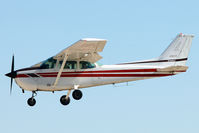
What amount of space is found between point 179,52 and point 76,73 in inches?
231

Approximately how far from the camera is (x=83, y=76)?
20000mm

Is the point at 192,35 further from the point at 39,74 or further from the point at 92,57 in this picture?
the point at 39,74

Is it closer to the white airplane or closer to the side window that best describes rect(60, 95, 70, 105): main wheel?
the white airplane

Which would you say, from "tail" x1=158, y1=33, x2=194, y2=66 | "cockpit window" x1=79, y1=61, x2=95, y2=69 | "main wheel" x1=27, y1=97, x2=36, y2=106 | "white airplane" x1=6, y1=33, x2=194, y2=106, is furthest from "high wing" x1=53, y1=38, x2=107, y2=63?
"tail" x1=158, y1=33, x2=194, y2=66

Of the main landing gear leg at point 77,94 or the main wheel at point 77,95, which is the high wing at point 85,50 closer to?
the main landing gear leg at point 77,94

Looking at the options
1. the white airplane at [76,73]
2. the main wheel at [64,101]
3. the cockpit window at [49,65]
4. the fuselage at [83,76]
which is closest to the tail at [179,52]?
the white airplane at [76,73]

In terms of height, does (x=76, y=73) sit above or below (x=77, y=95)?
above

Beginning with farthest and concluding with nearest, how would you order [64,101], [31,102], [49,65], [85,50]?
[64,101] → [31,102] → [49,65] → [85,50]

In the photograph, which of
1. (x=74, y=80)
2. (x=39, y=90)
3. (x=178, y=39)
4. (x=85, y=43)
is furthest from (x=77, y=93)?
(x=178, y=39)

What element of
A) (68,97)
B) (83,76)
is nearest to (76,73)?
(83,76)

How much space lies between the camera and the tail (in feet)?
70.4

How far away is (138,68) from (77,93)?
3503 mm

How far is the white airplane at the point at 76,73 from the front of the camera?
1956 centimetres

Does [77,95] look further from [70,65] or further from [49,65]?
[49,65]
